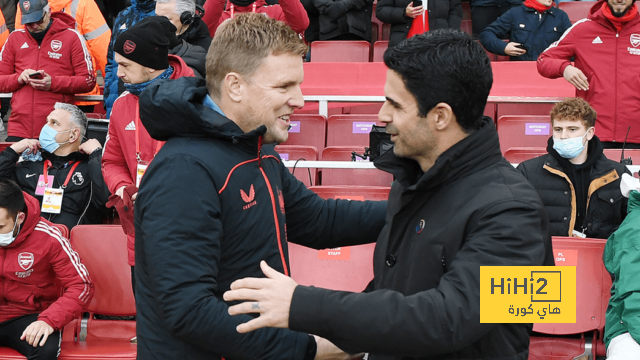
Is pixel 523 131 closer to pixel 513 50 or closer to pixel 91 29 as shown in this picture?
pixel 513 50

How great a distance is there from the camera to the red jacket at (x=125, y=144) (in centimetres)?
350

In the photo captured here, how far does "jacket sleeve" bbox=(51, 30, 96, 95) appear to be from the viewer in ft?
19.4

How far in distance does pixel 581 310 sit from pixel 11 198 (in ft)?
10.8

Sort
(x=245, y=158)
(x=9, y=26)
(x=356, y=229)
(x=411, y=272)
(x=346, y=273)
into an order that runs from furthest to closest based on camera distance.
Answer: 1. (x=9, y=26)
2. (x=346, y=273)
3. (x=356, y=229)
4. (x=245, y=158)
5. (x=411, y=272)

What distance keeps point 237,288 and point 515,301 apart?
2.03 ft

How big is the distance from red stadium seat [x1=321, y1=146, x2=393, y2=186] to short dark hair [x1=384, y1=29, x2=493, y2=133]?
3.39m

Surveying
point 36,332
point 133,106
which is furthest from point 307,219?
point 36,332

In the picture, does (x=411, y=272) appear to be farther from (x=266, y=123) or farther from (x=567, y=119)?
(x=567, y=119)

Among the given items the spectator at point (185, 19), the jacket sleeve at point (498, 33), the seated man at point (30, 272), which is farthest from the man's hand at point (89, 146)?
the jacket sleeve at point (498, 33)

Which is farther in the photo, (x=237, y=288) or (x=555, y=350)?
(x=555, y=350)

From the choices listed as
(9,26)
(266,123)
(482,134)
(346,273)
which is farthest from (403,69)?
(9,26)

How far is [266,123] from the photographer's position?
73.2 inches

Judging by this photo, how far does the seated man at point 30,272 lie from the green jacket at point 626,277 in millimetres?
2845

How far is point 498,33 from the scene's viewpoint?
7223mm
